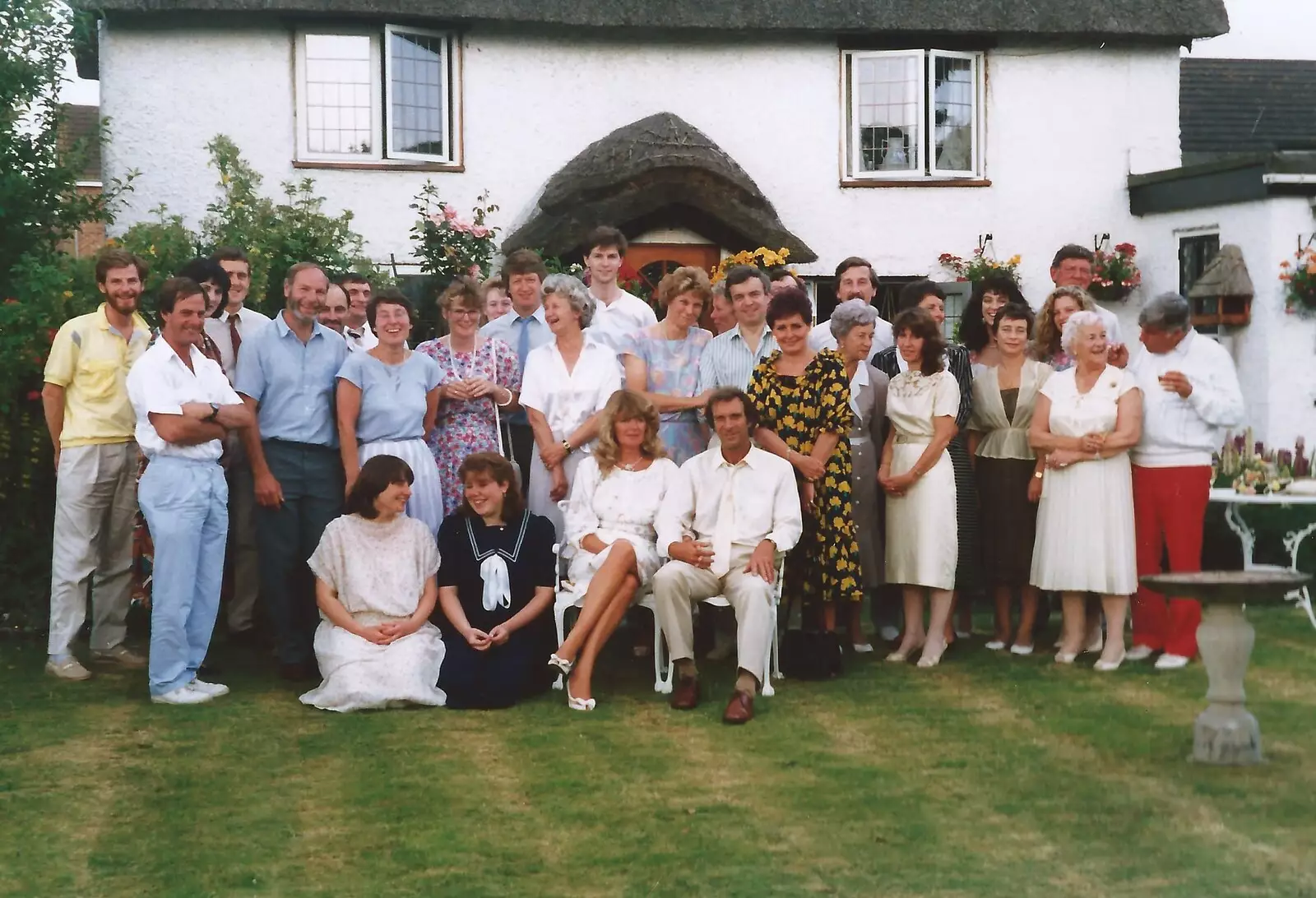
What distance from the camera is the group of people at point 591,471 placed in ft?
25.3

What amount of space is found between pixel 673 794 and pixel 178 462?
3281 mm

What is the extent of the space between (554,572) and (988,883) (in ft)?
11.9

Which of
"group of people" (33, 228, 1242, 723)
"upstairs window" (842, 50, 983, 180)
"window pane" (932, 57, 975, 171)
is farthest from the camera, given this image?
"window pane" (932, 57, 975, 171)

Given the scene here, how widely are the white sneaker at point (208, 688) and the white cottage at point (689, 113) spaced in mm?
7530

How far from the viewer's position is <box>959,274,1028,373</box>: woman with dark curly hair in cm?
904

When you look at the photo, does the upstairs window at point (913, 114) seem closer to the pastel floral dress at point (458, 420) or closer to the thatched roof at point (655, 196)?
the thatched roof at point (655, 196)

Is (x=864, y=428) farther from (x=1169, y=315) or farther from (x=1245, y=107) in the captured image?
(x=1245, y=107)

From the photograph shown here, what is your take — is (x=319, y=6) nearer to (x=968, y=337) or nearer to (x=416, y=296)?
(x=416, y=296)

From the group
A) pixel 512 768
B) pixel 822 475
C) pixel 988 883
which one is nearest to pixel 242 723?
pixel 512 768

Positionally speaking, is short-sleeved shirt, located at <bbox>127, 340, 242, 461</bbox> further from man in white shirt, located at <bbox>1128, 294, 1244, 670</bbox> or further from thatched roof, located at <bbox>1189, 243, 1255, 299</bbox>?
thatched roof, located at <bbox>1189, 243, 1255, 299</bbox>

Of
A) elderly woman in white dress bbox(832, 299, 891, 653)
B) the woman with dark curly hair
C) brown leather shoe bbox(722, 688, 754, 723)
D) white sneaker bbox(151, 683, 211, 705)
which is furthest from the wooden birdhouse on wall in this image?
white sneaker bbox(151, 683, 211, 705)

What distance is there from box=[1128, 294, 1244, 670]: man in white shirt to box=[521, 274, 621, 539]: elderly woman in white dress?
9.57ft

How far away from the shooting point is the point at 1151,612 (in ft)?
28.7

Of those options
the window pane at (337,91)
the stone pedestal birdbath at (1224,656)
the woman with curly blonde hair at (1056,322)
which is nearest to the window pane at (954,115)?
the window pane at (337,91)
